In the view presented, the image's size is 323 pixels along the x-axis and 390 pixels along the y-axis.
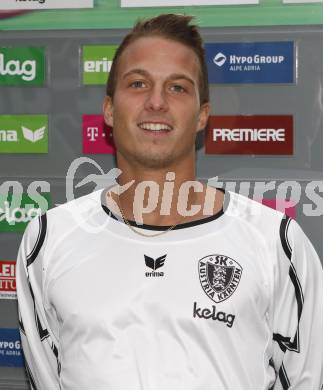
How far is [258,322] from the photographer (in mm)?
1631

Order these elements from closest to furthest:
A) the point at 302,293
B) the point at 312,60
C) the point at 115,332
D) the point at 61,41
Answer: the point at 115,332 < the point at 302,293 < the point at 312,60 < the point at 61,41

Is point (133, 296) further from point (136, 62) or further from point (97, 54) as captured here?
point (97, 54)

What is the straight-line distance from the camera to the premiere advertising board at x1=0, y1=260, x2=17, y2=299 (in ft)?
7.57

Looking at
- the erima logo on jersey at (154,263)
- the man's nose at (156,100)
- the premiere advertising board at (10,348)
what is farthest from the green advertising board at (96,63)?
the premiere advertising board at (10,348)

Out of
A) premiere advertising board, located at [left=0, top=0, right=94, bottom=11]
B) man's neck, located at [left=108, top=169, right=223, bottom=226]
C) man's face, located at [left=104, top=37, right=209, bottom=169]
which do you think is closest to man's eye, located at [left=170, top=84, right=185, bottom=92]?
man's face, located at [left=104, top=37, right=209, bottom=169]

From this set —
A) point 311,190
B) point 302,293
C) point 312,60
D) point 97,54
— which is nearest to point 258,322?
point 302,293

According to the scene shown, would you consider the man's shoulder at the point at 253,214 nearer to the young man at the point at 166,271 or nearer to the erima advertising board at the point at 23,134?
the young man at the point at 166,271

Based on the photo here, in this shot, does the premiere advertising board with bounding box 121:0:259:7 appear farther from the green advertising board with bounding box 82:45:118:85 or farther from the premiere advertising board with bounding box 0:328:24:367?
the premiere advertising board with bounding box 0:328:24:367

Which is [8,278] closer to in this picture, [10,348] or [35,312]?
[10,348]

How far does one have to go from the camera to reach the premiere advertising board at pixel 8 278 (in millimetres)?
2307

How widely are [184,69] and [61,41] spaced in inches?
27.5

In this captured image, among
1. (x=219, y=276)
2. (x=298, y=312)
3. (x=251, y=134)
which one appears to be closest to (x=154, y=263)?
(x=219, y=276)

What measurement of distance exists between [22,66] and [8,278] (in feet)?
2.46

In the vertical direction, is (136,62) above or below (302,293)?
above
